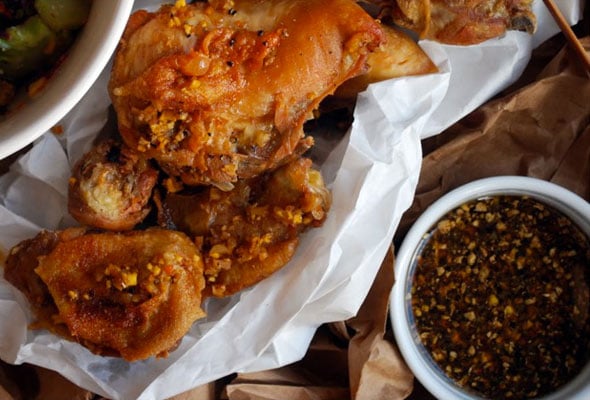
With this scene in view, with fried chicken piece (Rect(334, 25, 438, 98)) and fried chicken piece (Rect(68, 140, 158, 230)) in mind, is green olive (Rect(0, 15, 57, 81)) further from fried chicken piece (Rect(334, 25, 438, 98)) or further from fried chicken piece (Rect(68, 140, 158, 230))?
fried chicken piece (Rect(334, 25, 438, 98))

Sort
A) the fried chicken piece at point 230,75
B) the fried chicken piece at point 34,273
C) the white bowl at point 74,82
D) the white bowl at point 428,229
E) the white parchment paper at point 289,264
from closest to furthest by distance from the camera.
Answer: the white bowl at point 74,82
the fried chicken piece at point 230,75
the fried chicken piece at point 34,273
the white parchment paper at point 289,264
the white bowl at point 428,229

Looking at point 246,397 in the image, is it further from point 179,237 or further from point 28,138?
point 28,138

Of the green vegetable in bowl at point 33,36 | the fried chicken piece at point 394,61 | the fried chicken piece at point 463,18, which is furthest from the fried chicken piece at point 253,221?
the green vegetable in bowl at point 33,36

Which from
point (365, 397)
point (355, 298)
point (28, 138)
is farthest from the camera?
point (365, 397)

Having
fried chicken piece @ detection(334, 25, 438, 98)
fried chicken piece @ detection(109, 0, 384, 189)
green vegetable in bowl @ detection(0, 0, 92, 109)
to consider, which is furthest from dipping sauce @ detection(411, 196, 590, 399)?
green vegetable in bowl @ detection(0, 0, 92, 109)

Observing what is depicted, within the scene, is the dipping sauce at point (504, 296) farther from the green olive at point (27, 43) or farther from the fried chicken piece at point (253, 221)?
the green olive at point (27, 43)

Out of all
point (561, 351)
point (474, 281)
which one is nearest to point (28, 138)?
point (474, 281)
